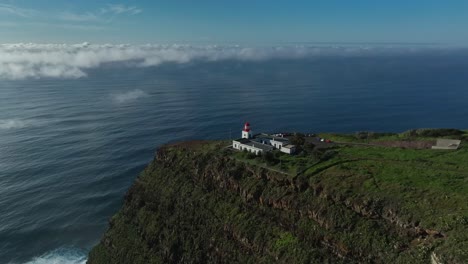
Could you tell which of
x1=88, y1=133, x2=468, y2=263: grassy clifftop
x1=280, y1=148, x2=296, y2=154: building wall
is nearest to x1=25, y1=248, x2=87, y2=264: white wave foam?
x1=88, y1=133, x2=468, y2=263: grassy clifftop

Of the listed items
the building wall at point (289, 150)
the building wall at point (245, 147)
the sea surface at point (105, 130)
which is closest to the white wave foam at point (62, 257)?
the sea surface at point (105, 130)

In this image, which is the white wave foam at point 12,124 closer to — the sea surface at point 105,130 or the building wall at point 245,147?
the sea surface at point 105,130

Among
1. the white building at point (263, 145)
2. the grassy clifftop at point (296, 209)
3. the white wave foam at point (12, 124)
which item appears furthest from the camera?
the white wave foam at point (12, 124)

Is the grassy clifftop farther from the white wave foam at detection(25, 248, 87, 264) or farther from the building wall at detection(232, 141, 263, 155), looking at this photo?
the white wave foam at detection(25, 248, 87, 264)

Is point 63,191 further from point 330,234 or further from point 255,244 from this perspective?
point 330,234

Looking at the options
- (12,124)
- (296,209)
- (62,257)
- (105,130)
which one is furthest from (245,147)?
(12,124)
